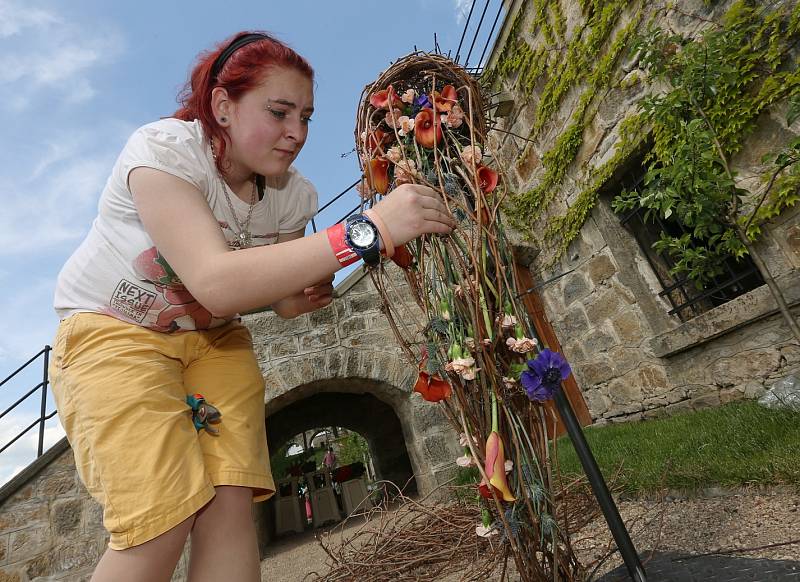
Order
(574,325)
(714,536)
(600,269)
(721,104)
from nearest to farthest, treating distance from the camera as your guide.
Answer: (714,536)
(721,104)
(600,269)
(574,325)

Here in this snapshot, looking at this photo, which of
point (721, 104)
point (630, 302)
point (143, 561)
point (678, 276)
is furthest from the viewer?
point (630, 302)

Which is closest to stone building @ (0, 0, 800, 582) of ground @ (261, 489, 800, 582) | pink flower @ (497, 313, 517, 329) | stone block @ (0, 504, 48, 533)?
stone block @ (0, 504, 48, 533)

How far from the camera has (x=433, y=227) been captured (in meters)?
1.00

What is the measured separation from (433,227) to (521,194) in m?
4.56

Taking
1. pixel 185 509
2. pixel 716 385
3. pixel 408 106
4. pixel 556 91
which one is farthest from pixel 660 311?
pixel 185 509

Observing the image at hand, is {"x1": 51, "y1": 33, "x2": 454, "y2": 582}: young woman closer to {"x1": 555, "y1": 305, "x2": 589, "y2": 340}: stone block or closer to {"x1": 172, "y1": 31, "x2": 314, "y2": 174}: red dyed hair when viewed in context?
{"x1": 172, "y1": 31, "x2": 314, "y2": 174}: red dyed hair

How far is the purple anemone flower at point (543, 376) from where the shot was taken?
38.0 inches

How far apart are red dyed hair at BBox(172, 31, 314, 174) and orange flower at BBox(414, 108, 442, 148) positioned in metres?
0.35

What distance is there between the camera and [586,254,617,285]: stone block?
160 inches

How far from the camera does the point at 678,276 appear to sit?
368cm

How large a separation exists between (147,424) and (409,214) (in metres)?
0.72

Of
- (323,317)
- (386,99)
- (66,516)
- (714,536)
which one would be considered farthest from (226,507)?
(66,516)

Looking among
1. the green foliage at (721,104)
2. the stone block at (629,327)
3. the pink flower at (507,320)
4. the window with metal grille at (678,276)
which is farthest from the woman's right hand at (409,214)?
the stone block at (629,327)

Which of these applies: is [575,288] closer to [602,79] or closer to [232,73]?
[602,79]
